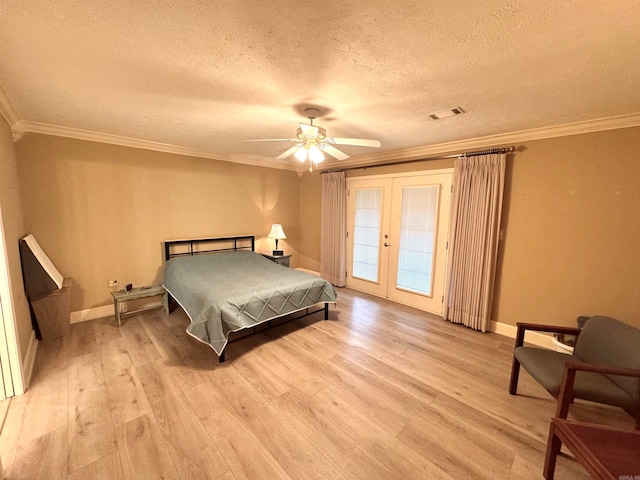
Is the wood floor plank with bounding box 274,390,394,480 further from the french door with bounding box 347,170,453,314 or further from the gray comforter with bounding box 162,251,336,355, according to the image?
the french door with bounding box 347,170,453,314

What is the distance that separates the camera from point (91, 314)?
334cm

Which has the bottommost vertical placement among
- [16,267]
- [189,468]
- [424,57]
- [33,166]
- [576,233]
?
[189,468]

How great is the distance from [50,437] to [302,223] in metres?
4.52

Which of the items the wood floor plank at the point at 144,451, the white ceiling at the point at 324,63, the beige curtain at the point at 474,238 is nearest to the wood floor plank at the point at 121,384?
the wood floor plank at the point at 144,451

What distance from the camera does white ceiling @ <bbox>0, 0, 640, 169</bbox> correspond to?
119 centimetres

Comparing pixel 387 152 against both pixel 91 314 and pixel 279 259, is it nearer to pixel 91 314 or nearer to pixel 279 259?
pixel 279 259

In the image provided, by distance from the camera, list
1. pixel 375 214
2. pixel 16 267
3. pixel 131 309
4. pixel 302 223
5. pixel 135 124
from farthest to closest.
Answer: pixel 302 223 → pixel 375 214 → pixel 131 309 → pixel 135 124 → pixel 16 267

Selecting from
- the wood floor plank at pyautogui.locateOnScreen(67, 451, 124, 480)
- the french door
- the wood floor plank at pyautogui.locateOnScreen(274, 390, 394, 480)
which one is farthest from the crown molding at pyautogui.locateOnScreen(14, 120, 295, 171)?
the wood floor plank at pyautogui.locateOnScreen(274, 390, 394, 480)

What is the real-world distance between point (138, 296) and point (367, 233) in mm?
3551

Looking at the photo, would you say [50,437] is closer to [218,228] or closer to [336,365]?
[336,365]

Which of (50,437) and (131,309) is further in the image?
(131,309)

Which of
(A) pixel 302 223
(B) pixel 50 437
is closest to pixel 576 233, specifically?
(A) pixel 302 223

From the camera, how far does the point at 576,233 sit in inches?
105

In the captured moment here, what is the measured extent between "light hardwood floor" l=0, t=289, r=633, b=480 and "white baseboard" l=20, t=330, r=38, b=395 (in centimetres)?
6
